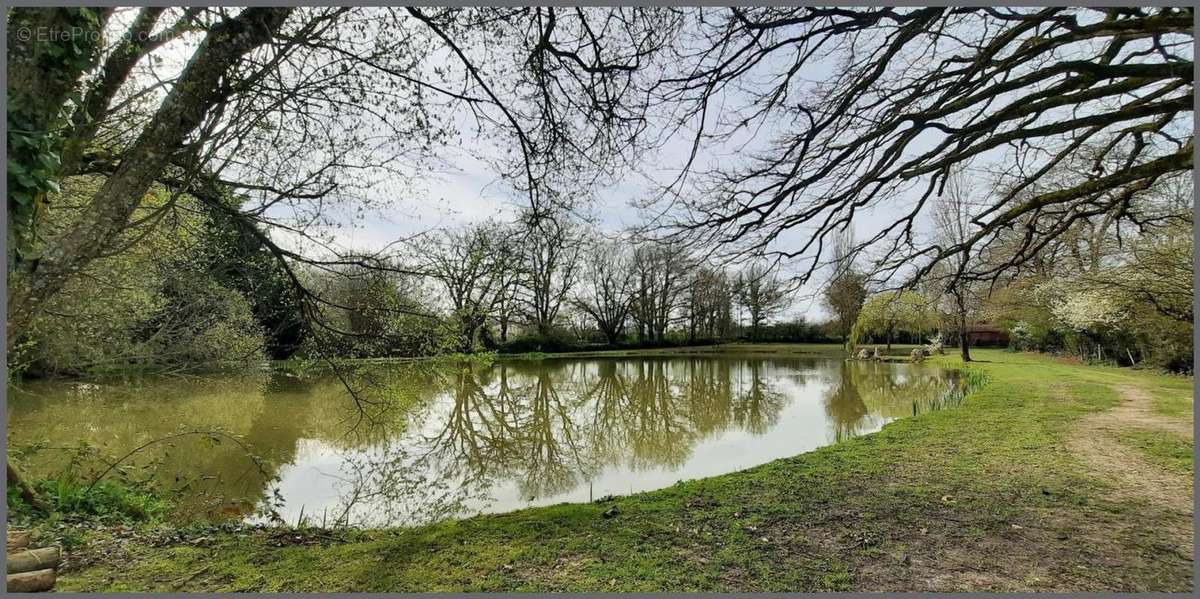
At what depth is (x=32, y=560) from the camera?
9.30ft

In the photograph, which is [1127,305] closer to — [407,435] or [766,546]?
[766,546]

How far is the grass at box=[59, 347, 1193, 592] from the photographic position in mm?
2902

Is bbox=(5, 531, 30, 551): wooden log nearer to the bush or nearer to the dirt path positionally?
the bush

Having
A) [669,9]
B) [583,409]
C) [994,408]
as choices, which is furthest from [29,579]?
[994,408]

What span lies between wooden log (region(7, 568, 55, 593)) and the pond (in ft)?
6.95

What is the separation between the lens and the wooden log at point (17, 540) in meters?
3.04

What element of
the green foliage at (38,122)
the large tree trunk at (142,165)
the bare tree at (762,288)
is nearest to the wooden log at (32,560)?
the large tree trunk at (142,165)

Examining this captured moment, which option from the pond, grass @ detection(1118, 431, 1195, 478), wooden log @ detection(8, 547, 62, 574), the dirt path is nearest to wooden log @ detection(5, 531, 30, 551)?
wooden log @ detection(8, 547, 62, 574)

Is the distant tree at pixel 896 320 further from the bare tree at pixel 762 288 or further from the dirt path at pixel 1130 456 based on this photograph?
the bare tree at pixel 762 288

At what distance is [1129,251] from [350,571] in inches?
536

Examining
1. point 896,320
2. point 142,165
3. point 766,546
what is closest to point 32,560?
point 142,165

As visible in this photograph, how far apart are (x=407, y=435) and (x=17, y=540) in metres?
5.39

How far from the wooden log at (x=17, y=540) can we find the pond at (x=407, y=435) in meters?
1.59

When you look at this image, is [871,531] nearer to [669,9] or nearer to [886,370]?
[669,9]
